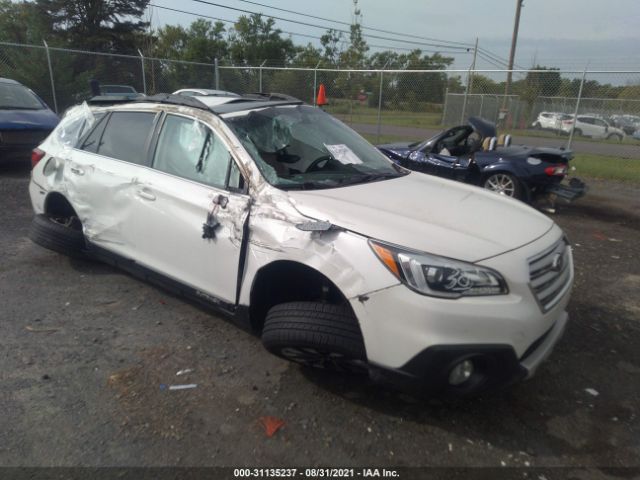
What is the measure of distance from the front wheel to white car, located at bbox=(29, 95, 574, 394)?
414 cm

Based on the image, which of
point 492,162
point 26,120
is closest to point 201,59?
point 26,120

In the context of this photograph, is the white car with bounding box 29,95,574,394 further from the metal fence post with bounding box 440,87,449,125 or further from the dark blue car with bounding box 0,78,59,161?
the metal fence post with bounding box 440,87,449,125

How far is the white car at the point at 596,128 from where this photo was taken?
19094 mm

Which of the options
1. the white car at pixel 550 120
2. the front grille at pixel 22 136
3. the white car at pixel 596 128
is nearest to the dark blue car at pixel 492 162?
the front grille at pixel 22 136

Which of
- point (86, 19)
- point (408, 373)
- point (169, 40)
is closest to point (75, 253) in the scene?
point (408, 373)

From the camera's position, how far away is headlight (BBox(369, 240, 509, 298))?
2281 mm

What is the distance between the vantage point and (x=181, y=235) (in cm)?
324

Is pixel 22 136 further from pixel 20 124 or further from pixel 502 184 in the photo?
pixel 502 184

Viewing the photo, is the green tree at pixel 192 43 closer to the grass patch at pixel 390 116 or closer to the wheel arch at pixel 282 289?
the grass patch at pixel 390 116

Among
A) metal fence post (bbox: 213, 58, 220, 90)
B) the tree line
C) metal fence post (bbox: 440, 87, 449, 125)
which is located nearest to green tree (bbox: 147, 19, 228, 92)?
the tree line

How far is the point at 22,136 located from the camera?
8.41m

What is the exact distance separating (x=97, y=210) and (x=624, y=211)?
7.91 m

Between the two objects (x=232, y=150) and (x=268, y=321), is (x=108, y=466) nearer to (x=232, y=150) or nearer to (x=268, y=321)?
(x=268, y=321)

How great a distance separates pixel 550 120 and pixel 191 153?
2026cm
